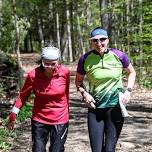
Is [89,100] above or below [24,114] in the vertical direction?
above

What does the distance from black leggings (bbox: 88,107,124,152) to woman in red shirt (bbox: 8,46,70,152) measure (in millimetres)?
350

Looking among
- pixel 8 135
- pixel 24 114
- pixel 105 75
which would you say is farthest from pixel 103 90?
pixel 24 114

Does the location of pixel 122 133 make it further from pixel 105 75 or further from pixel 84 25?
pixel 84 25

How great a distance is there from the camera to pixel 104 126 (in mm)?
6117

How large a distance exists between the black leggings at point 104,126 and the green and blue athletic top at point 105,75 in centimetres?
10

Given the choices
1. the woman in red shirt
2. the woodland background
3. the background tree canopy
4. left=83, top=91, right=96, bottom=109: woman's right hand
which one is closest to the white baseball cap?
the woman in red shirt

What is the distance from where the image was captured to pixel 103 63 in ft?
19.7

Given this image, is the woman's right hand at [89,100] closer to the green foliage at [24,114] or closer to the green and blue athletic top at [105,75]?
the green and blue athletic top at [105,75]

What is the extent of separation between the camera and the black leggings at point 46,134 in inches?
234

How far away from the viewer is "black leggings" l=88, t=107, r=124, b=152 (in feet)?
19.8

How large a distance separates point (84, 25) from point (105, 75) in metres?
36.9

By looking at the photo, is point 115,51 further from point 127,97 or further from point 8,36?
point 8,36

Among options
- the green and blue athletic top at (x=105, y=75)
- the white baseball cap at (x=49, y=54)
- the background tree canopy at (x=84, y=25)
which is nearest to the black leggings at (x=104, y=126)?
the green and blue athletic top at (x=105, y=75)

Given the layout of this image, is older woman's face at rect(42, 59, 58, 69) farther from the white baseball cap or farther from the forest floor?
the forest floor
